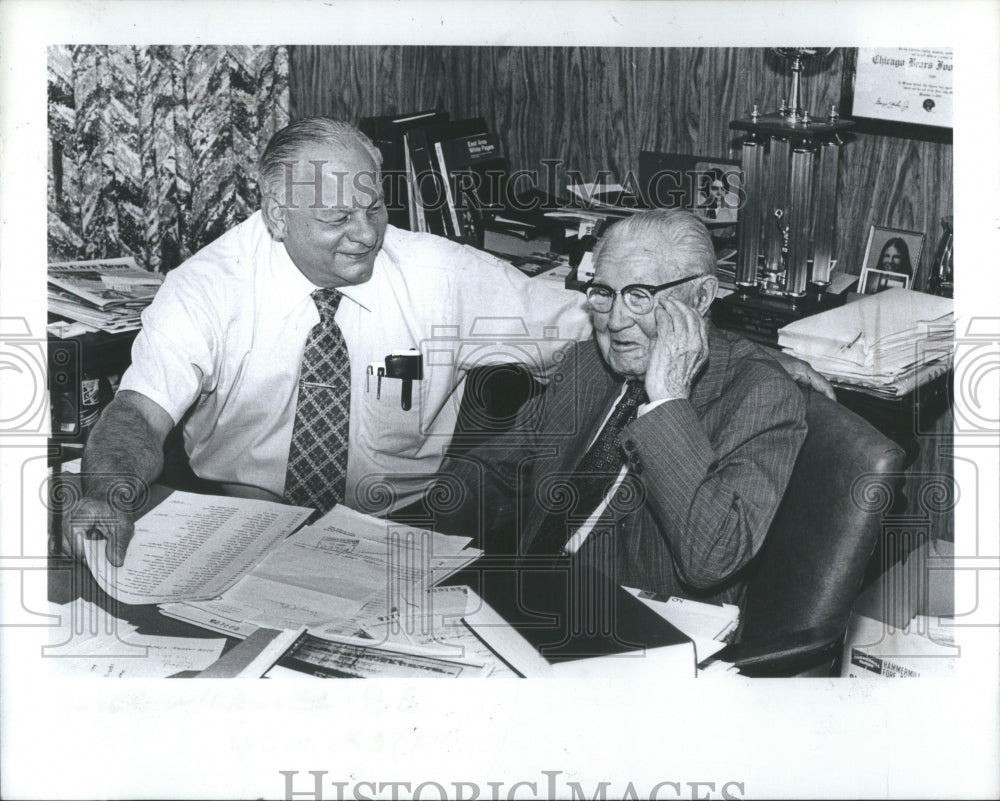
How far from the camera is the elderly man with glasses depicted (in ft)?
5.82

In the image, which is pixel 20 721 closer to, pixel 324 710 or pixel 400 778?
pixel 324 710

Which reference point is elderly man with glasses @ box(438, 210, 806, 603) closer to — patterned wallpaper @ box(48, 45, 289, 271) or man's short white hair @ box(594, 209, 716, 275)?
man's short white hair @ box(594, 209, 716, 275)

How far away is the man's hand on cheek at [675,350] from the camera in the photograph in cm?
188

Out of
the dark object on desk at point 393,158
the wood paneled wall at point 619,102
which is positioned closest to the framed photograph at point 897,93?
the wood paneled wall at point 619,102

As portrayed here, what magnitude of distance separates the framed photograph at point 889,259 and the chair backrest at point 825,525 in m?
0.84

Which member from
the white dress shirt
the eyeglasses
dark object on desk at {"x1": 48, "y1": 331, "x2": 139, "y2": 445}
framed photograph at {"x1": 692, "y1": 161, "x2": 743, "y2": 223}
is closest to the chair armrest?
the eyeglasses

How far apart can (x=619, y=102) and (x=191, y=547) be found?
1.70 meters

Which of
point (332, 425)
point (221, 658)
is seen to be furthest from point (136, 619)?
point (332, 425)

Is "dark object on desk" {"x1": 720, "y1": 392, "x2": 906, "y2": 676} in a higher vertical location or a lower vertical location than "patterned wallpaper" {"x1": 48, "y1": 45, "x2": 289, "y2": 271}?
lower

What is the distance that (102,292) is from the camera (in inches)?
91.3

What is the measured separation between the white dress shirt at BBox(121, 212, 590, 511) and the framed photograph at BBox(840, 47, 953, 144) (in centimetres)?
85

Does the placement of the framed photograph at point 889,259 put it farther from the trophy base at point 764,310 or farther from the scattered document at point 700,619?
the scattered document at point 700,619

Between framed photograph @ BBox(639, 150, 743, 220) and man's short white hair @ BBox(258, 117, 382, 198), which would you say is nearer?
man's short white hair @ BBox(258, 117, 382, 198)

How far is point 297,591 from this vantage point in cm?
163
